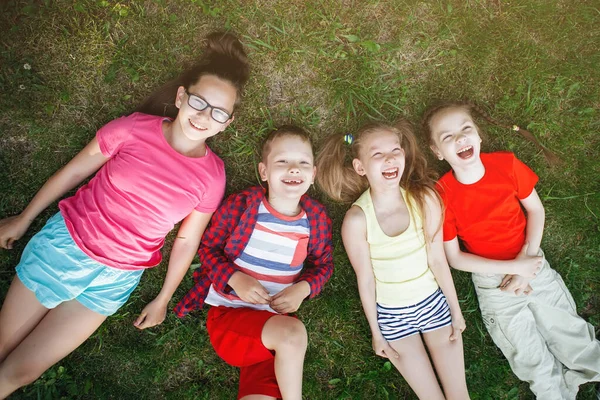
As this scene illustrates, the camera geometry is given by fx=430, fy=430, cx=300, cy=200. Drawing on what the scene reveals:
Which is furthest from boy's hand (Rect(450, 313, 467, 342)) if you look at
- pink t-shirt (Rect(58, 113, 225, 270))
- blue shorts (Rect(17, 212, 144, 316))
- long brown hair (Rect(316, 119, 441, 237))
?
blue shorts (Rect(17, 212, 144, 316))

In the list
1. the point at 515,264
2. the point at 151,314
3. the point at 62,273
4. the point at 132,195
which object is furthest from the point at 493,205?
the point at 62,273

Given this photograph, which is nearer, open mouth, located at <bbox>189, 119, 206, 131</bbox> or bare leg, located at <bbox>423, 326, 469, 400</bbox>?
open mouth, located at <bbox>189, 119, 206, 131</bbox>

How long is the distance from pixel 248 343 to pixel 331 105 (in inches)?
87.6

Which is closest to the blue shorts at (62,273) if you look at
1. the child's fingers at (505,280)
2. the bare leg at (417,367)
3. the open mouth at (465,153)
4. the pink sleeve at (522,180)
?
the bare leg at (417,367)

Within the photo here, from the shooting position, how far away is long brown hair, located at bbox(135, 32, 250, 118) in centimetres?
374

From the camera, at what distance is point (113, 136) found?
352cm

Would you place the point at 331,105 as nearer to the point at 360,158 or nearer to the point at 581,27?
the point at 360,158

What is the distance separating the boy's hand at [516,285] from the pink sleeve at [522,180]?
2.35ft

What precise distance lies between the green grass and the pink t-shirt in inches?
20.1

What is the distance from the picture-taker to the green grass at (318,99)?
12.7 ft

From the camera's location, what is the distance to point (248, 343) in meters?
3.31

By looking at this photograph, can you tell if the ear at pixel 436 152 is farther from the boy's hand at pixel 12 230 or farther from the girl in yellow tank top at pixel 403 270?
the boy's hand at pixel 12 230

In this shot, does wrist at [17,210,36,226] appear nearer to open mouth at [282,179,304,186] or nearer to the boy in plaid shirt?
the boy in plaid shirt

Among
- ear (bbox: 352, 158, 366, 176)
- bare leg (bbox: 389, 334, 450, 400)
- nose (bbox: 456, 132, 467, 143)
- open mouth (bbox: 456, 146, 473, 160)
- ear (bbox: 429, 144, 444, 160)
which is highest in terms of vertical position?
nose (bbox: 456, 132, 467, 143)
